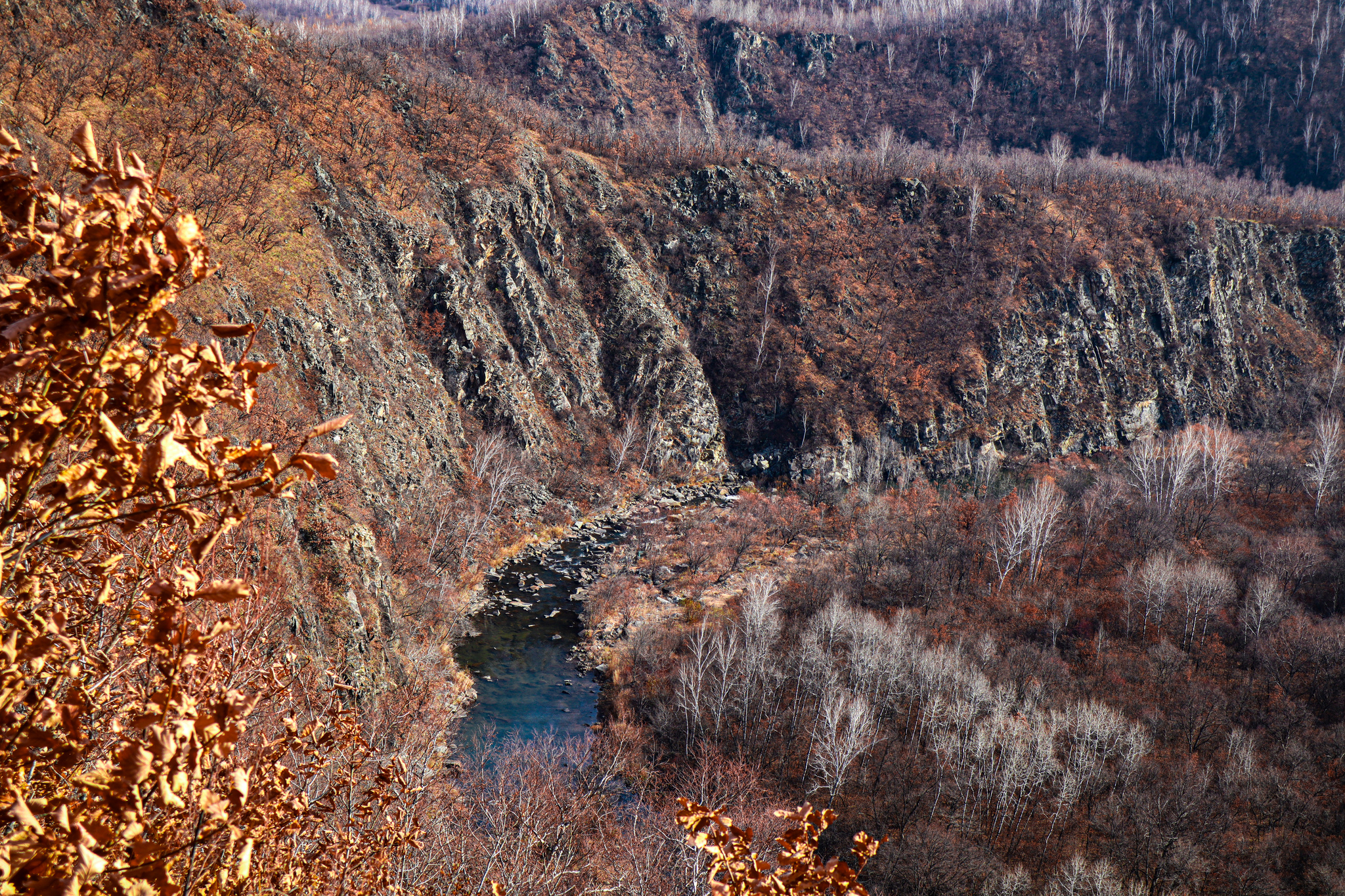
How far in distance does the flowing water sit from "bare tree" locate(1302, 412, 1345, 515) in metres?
51.3

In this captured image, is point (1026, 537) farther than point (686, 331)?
No

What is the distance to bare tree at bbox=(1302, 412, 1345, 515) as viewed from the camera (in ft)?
158

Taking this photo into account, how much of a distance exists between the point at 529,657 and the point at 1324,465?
5698 cm

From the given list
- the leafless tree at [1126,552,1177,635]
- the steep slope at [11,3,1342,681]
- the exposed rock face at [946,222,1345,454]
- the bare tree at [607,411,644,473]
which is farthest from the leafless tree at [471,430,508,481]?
the exposed rock face at [946,222,1345,454]

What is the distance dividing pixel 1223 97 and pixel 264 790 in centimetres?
16857

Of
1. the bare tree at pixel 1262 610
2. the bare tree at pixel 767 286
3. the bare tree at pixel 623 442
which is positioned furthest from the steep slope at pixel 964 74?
the bare tree at pixel 1262 610

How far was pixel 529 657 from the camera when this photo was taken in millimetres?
30391

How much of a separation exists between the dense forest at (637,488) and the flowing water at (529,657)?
1228 mm

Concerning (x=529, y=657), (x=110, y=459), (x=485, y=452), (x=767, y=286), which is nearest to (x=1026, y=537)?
(x=529, y=657)

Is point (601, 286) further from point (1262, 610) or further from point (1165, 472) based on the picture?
point (1262, 610)

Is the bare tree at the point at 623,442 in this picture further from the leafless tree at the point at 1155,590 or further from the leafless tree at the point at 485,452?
the leafless tree at the point at 1155,590

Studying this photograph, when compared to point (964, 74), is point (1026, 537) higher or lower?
lower

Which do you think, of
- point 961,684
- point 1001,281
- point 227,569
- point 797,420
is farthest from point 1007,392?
point 227,569

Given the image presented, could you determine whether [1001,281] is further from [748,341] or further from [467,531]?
[467,531]
